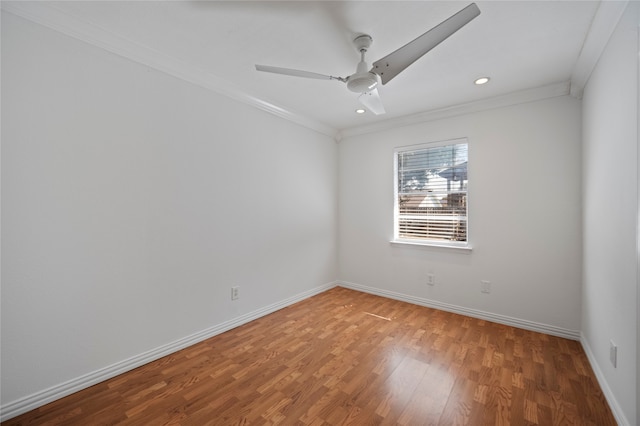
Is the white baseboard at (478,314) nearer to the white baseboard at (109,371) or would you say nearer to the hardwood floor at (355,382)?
the hardwood floor at (355,382)

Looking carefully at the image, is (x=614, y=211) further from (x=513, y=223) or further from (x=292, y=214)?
(x=292, y=214)

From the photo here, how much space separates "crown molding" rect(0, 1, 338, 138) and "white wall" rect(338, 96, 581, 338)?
2229 mm

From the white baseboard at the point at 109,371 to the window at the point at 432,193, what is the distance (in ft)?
7.56

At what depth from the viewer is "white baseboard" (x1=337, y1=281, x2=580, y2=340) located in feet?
8.83

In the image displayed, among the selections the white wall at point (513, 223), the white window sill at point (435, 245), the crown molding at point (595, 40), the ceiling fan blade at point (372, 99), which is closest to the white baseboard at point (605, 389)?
the white wall at point (513, 223)

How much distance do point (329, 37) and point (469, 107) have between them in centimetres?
209

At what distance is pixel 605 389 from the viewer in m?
1.83

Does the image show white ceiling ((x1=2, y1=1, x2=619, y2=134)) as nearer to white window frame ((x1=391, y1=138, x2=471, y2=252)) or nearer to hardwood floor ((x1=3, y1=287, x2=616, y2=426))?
white window frame ((x1=391, y1=138, x2=471, y2=252))

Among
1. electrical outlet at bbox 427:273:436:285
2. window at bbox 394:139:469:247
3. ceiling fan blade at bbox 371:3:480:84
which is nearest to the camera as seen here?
ceiling fan blade at bbox 371:3:480:84

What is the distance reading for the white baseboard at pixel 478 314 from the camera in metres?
2.69

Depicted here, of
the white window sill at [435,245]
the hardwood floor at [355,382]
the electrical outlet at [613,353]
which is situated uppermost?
the white window sill at [435,245]

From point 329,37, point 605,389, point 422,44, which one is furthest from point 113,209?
point 605,389

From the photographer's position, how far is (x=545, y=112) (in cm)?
277

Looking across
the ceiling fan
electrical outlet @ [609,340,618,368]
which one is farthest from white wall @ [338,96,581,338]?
the ceiling fan
